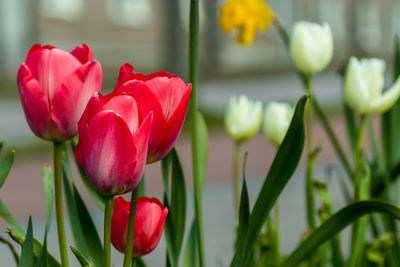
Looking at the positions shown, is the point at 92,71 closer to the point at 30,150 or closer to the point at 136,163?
the point at 136,163

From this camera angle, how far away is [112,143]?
37 cm

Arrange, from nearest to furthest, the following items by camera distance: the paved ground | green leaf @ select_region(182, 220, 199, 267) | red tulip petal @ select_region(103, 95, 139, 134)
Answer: red tulip petal @ select_region(103, 95, 139, 134)
green leaf @ select_region(182, 220, 199, 267)
the paved ground

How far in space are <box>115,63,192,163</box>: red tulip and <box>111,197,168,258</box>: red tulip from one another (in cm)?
6

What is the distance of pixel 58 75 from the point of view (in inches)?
15.6

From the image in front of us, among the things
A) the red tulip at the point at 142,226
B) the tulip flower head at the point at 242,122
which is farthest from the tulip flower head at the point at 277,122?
the red tulip at the point at 142,226

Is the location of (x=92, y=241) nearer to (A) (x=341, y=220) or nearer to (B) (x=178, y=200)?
(B) (x=178, y=200)

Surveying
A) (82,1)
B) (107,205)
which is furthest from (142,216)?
(82,1)

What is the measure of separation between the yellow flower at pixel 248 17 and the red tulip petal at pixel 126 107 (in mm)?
386

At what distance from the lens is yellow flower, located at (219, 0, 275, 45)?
0.76m

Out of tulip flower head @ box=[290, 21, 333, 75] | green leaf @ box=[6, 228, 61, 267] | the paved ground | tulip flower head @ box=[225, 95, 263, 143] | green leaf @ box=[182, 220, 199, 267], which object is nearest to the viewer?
green leaf @ box=[6, 228, 61, 267]

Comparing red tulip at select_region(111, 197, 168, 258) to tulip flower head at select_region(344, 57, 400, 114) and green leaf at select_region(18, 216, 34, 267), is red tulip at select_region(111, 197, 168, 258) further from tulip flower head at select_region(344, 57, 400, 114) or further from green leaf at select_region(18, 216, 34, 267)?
tulip flower head at select_region(344, 57, 400, 114)

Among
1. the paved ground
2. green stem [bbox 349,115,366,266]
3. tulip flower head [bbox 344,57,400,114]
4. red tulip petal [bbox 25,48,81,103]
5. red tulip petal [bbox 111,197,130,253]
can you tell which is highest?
red tulip petal [bbox 25,48,81,103]

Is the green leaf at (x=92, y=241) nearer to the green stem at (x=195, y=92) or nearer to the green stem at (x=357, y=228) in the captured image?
the green stem at (x=195, y=92)

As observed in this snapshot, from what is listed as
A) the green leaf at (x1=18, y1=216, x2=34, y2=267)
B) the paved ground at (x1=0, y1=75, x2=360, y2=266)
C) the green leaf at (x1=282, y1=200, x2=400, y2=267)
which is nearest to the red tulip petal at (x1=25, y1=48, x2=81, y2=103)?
the green leaf at (x1=18, y1=216, x2=34, y2=267)
